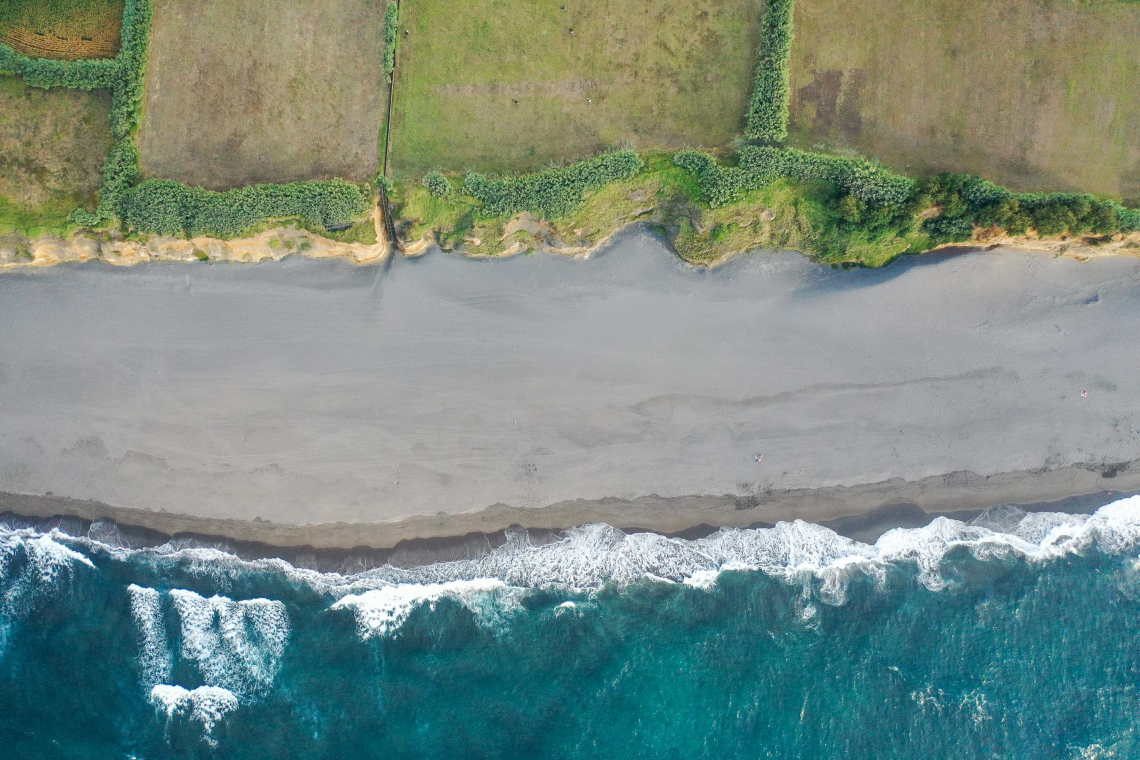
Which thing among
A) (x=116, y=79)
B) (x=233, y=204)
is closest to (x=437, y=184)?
(x=233, y=204)

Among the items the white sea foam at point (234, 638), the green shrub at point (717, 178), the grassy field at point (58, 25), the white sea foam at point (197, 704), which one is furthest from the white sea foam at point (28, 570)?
the green shrub at point (717, 178)

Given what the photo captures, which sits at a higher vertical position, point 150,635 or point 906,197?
point 906,197

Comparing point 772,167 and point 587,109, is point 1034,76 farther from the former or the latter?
point 587,109

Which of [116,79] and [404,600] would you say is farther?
[404,600]

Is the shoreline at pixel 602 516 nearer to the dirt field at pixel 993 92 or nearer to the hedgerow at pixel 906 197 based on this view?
the hedgerow at pixel 906 197

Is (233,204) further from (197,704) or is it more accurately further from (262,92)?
(197,704)
